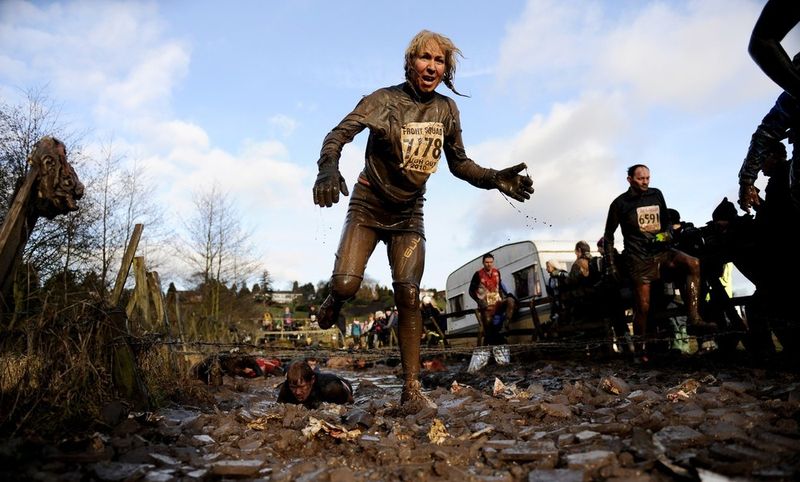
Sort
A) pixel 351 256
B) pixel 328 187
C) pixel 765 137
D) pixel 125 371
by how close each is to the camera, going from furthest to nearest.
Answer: pixel 765 137, pixel 351 256, pixel 125 371, pixel 328 187

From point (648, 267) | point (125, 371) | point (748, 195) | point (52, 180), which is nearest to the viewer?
point (52, 180)

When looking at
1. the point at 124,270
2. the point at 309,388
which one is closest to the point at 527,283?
the point at 309,388

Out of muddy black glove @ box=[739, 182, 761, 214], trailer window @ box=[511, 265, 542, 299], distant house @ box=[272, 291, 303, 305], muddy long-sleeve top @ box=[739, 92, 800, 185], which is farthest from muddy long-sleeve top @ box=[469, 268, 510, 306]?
distant house @ box=[272, 291, 303, 305]

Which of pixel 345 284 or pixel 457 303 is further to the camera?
pixel 457 303

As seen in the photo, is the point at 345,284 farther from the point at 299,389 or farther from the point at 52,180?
the point at 52,180

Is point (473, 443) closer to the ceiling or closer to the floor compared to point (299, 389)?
closer to the floor

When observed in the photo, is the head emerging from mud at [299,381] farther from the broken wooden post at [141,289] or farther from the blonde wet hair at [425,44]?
the broken wooden post at [141,289]

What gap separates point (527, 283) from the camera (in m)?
13.0

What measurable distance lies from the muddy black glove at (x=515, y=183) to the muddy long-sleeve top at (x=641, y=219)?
3.24 metres

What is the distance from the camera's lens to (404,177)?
167 inches

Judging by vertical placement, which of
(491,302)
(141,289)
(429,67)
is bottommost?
(491,302)

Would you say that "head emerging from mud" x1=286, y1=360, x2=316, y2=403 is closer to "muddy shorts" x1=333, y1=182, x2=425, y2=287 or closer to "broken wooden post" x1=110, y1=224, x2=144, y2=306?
"muddy shorts" x1=333, y1=182, x2=425, y2=287

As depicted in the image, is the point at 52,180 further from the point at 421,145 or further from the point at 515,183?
the point at 515,183

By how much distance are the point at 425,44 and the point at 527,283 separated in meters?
9.64
